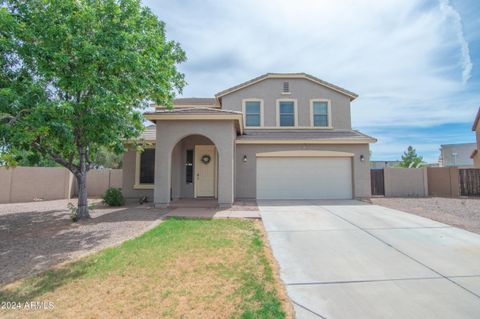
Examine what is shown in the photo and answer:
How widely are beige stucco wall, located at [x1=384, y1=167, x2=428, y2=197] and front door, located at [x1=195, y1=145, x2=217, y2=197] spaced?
35.2ft

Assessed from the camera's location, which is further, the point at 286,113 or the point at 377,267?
the point at 286,113

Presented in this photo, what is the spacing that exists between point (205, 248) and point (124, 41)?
592cm

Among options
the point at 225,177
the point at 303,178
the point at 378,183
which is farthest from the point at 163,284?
the point at 378,183

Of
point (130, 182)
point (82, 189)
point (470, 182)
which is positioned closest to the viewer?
point (82, 189)

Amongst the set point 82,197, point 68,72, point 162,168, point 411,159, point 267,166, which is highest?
point 68,72

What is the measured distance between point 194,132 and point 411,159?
124ft

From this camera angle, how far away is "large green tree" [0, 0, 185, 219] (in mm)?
5637

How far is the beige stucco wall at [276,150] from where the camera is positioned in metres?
12.6

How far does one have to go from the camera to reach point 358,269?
4.34 metres

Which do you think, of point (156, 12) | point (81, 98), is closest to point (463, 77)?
point (156, 12)

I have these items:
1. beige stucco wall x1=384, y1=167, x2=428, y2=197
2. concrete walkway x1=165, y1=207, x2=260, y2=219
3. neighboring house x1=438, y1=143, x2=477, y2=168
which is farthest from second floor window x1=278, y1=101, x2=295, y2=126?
neighboring house x1=438, y1=143, x2=477, y2=168

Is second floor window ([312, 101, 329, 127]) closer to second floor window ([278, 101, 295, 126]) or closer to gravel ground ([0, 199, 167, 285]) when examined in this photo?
second floor window ([278, 101, 295, 126])

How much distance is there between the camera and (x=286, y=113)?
1476 cm
